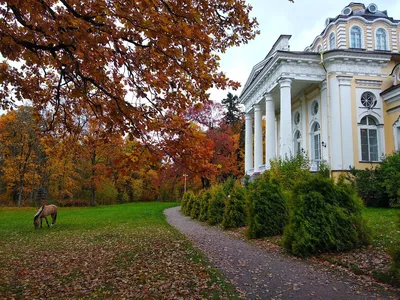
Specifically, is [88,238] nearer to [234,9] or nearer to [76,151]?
[76,151]

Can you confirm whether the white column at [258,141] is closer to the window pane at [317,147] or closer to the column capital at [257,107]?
the column capital at [257,107]

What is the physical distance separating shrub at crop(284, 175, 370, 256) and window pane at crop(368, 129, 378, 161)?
621 inches

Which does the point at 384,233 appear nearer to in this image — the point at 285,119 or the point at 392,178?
the point at 392,178

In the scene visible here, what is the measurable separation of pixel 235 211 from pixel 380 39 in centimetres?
2076

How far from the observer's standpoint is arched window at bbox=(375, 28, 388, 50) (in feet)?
80.6

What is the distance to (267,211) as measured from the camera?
31.0 ft

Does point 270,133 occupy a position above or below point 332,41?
→ below

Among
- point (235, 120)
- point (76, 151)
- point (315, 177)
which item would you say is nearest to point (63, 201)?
point (235, 120)

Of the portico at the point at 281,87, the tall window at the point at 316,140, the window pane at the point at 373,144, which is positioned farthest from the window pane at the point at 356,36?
the window pane at the point at 373,144

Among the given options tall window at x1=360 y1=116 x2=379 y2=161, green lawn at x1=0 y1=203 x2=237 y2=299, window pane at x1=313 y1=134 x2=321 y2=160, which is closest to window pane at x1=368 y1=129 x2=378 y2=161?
tall window at x1=360 y1=116 x2=379 y2=161

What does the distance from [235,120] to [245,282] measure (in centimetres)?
4287

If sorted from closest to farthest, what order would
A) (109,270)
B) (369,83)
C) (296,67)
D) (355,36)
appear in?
(109,270) < (369,83) < (296,67) < (355,36)

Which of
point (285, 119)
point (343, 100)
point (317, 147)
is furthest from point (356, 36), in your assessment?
point (285, 119)

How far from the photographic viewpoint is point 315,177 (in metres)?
7.21
